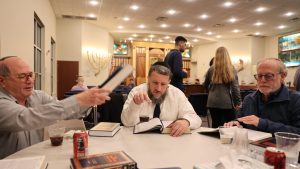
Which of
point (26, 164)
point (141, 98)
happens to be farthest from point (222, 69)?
point (26, 164)

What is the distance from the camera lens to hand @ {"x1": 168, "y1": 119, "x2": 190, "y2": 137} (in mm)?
1662

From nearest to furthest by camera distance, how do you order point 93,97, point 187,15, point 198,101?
point 93,97, point 198,101, point 187,15

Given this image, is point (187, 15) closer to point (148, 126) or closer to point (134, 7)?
point (134, 7)

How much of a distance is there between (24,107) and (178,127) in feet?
3.49

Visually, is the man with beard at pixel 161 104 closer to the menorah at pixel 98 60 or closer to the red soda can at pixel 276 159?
the red soda can at pixel 276 159

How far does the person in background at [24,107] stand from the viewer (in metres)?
1.28

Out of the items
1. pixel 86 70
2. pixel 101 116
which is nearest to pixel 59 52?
pixel 86 70

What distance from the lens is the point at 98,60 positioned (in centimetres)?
975

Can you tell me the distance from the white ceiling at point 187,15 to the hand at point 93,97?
19.6ft

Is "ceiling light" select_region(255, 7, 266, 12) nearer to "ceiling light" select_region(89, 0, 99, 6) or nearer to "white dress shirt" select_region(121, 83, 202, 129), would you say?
"ceiling light" select_region(89, 0, 99, 6)

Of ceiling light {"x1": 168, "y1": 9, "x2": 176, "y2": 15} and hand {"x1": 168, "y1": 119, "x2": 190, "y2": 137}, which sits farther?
ceiling light {"x1": 168, "y1": 9, "x2": 176, "y2": 15}

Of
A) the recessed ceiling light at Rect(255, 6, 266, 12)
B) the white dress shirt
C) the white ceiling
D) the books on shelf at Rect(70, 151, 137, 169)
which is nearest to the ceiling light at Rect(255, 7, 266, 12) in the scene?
the recessed ceiling light at Rect(255, 6, 266, 12)

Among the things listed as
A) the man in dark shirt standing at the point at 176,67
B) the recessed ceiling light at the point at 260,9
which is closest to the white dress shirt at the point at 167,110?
the man in dark shirt standing at the point at 176,67

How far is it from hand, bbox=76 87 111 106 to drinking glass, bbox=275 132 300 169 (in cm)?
91
